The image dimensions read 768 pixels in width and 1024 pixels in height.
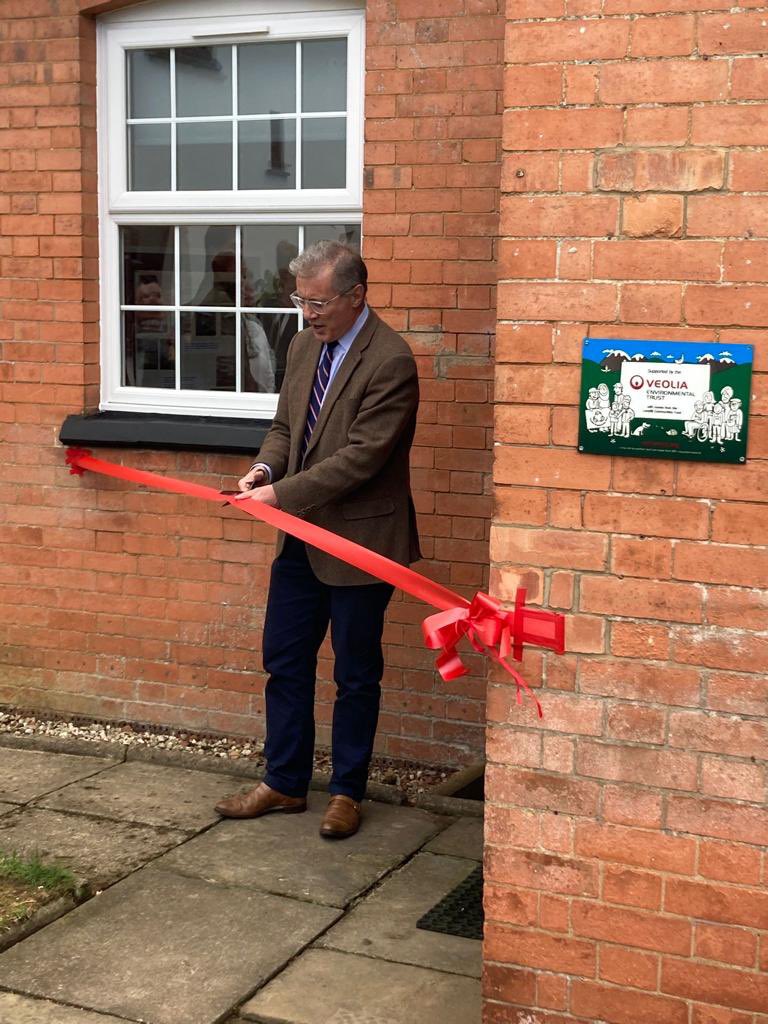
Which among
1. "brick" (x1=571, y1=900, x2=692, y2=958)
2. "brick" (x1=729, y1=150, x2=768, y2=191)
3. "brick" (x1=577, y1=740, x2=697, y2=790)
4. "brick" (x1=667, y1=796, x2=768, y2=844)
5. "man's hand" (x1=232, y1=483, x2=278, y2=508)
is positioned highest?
"brick" (x1=729, y1=150, x2=768, y2=191)

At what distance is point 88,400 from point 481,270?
6.54 ft

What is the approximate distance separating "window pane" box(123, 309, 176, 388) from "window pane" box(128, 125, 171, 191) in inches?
22.7

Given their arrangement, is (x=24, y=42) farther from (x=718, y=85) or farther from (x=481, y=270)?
(x=718, y=85)

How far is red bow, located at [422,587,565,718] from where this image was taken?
10.5ft

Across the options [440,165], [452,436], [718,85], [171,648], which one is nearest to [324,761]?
[171,648]

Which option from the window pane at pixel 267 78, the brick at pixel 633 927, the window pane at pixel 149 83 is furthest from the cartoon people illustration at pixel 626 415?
the window pane at pixel 149 83

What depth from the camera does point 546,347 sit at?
3162 millimetres

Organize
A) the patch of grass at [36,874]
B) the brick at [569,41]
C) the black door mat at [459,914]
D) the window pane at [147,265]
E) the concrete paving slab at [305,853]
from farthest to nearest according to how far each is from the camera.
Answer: the window pane at [147,265]
the concrete paving slab at [305,853]
the patch of grass at [36,874]
the black door mat at [459,914]
the brick at [569,41]

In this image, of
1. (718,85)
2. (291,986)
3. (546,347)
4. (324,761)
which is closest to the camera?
(718,85)

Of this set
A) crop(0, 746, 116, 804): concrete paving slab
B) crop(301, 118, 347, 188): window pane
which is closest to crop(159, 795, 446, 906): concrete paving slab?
crop(0, 746, 116, 804): concrete paving slab

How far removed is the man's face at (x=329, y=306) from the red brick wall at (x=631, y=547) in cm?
170

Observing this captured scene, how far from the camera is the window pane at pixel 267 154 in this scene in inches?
233

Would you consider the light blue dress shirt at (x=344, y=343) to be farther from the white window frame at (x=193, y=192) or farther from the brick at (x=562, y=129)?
the brick at (x=562, y=129)

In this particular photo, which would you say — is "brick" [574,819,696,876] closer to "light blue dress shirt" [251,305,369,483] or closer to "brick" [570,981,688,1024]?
"brick" [570,981,688,1024]
